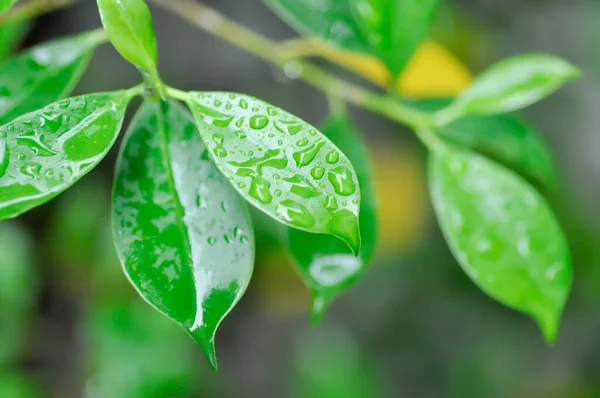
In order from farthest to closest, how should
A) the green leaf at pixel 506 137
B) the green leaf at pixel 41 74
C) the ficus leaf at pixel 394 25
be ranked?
the green leaf at pixel 506 137
the ficus leaf at pixel 394 25
the green leaf at pixel 41 74

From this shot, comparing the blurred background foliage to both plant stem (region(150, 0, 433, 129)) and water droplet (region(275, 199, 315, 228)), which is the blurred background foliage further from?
water droplet (region(275, 199, 315, 228))

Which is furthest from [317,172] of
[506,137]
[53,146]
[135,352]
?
[135,352]

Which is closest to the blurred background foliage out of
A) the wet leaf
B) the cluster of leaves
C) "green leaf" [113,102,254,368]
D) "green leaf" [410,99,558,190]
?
the wet leaf

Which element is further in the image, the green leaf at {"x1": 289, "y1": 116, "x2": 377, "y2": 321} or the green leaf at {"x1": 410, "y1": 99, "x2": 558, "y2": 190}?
the green leaf at {"x1": 410, "y1": 99, "x2": 558, "y2": 190}

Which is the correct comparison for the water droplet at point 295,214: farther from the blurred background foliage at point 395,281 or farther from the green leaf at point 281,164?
the blurred background foliage at point 395,281

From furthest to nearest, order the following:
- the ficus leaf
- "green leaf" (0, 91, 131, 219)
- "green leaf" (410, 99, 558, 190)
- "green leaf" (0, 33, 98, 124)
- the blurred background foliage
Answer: the blurred background foliage < "green leaf" (410, 99, 558, 190) < the ficus leaf < "green leaf" (0, 33, 98, 124) < "green leaf" (0, 91, 131, 219)

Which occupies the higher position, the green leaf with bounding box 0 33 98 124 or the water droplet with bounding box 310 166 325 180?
the water droplet with bounding box 310 166 325 180

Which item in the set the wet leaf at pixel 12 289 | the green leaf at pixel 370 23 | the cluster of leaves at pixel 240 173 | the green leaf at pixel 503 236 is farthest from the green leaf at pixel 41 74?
the wet leaf at pixel 12 289
